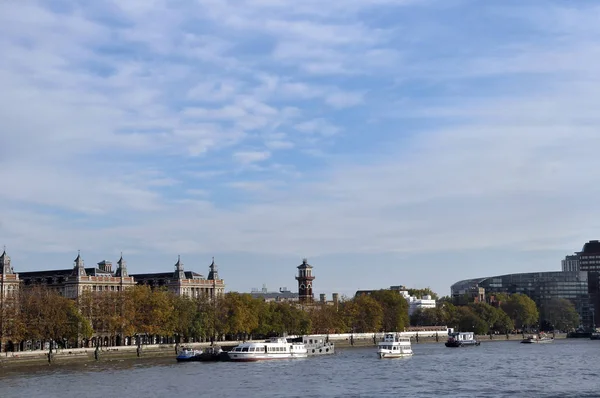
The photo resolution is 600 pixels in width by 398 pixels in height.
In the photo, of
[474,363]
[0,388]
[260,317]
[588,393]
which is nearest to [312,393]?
[588,393]

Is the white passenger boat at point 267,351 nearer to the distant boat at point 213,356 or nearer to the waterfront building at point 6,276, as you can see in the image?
the distant boat at point 213,356

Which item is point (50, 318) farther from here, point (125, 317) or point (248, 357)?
point (248, 357)

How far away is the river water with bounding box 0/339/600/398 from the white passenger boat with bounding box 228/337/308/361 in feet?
13.9

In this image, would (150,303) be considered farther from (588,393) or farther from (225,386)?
(588,393)

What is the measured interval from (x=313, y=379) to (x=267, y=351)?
44438mm

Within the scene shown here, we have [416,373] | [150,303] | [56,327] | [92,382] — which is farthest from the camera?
[150,303]

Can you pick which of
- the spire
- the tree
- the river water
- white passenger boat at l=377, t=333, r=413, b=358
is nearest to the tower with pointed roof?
the spire

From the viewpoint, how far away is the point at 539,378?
105125 mm

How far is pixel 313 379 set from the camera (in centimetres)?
10538

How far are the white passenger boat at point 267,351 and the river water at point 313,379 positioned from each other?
4.23 metres

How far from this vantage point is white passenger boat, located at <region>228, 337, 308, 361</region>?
14588 centimetres

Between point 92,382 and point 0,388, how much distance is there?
34.0ft

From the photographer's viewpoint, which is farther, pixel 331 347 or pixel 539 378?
pixel 331 347

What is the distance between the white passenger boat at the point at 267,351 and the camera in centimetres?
14588
